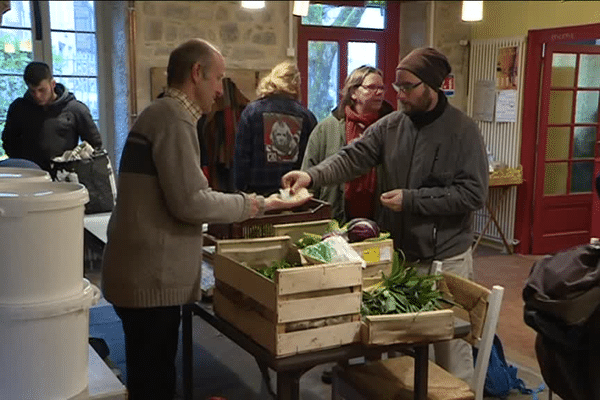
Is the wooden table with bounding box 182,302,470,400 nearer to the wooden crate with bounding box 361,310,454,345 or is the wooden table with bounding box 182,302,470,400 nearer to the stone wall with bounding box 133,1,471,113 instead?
the wooden crate with bounding box 361,310,454,345

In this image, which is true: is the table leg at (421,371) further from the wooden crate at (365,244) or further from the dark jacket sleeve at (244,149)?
the dark jacket sleeve at (244,149)

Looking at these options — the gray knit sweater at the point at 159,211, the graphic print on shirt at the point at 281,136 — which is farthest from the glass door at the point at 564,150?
the gray knit sweater at the point at 159,211

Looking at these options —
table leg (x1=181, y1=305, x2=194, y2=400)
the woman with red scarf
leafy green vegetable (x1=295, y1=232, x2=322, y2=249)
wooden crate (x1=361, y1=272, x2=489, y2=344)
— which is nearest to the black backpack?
wooden crate (x1=361, y1=272, x2=489, y2=344)

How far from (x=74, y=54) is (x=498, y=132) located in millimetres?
4031

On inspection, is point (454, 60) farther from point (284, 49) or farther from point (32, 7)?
point (32, 7)

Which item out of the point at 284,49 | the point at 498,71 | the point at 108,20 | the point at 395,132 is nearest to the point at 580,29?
the point at 498,71

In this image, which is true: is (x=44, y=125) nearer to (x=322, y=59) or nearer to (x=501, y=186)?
(x=322, y=59)

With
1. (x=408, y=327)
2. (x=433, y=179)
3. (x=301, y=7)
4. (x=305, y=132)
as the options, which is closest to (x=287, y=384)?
(x=408, y=327)

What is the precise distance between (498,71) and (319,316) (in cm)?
530

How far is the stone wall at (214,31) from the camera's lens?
216 inches

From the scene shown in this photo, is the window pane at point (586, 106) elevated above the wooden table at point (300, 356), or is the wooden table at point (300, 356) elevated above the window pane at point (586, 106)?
the window pane at point (586, 106)

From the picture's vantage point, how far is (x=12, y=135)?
4.83 meters

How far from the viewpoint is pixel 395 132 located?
3.02 metres

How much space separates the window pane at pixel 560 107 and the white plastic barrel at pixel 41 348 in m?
5.69
